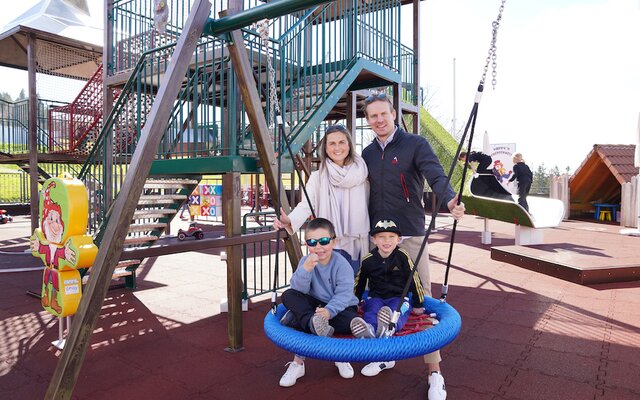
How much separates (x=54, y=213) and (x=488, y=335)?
13.6 ft

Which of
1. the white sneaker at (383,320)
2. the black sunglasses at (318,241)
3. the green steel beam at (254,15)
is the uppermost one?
the green steel beam at (254,15)

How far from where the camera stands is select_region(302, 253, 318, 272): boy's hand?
289 centimetres

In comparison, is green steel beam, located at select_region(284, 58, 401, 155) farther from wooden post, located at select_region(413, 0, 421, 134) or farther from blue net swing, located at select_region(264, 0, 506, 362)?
blue net swing, located at select_region(264, 0, 506, 362)

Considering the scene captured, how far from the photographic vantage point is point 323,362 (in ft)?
12.1

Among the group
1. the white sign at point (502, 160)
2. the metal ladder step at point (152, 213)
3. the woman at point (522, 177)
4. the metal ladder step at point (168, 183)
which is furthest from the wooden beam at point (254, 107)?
the white sign at point (502, 160)

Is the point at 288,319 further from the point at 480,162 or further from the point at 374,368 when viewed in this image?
the point at 480,162

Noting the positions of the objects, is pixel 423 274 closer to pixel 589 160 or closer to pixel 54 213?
pixel 54 213

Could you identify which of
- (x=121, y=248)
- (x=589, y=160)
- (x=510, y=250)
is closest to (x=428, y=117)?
(x=589, y=160)

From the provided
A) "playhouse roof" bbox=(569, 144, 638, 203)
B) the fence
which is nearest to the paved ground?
"playhouse roof" bbox=(569, 144, 638, 203)

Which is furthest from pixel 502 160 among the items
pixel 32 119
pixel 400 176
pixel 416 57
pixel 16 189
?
pixel 16 189

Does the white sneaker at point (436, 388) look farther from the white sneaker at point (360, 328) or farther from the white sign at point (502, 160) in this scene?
the white sign at point (502, 160)

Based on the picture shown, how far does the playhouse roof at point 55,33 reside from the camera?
28.8 feet

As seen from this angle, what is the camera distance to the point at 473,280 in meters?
6.73

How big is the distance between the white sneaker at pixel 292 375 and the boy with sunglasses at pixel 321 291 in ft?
1.80
